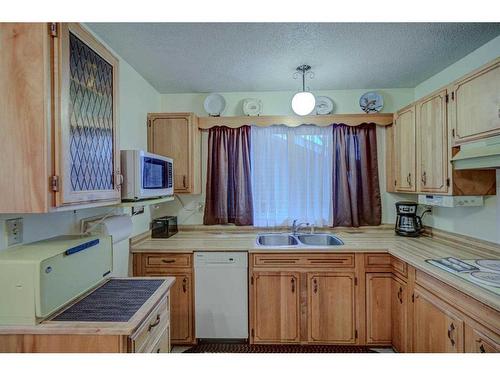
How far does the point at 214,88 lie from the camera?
2.80 m

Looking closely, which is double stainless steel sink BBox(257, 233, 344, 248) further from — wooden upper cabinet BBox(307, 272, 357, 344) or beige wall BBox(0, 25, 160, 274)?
beige wall BBox(0, 25, 160, 274)

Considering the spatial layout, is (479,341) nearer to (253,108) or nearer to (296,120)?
(296,120)

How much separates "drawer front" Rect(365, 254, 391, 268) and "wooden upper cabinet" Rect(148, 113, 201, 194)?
176 centimetres

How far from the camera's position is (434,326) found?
5.45 feet

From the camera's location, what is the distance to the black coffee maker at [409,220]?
2.55 meters

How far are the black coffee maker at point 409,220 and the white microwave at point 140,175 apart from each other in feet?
7.50

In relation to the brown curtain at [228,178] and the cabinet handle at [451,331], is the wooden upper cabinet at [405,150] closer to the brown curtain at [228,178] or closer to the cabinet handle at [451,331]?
the cabinet handle at [451,331]

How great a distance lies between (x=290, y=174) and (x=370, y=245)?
1068 mm

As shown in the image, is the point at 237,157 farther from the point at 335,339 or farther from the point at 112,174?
the point at 335,339

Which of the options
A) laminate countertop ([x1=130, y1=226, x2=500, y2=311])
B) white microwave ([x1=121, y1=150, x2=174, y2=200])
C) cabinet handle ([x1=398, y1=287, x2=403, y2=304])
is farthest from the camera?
cabinet handle ([x1=398, y1=287, x2=403, y2=304])

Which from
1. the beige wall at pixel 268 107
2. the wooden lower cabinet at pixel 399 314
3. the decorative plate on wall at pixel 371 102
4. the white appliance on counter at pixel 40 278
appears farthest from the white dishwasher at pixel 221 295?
the decorative plate on wall at pixel 371 102

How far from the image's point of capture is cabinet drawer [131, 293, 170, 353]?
1127 mm

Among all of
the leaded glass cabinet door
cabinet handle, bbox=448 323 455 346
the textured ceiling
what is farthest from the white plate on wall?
cabinet handle, bbox=448 323 455 346
